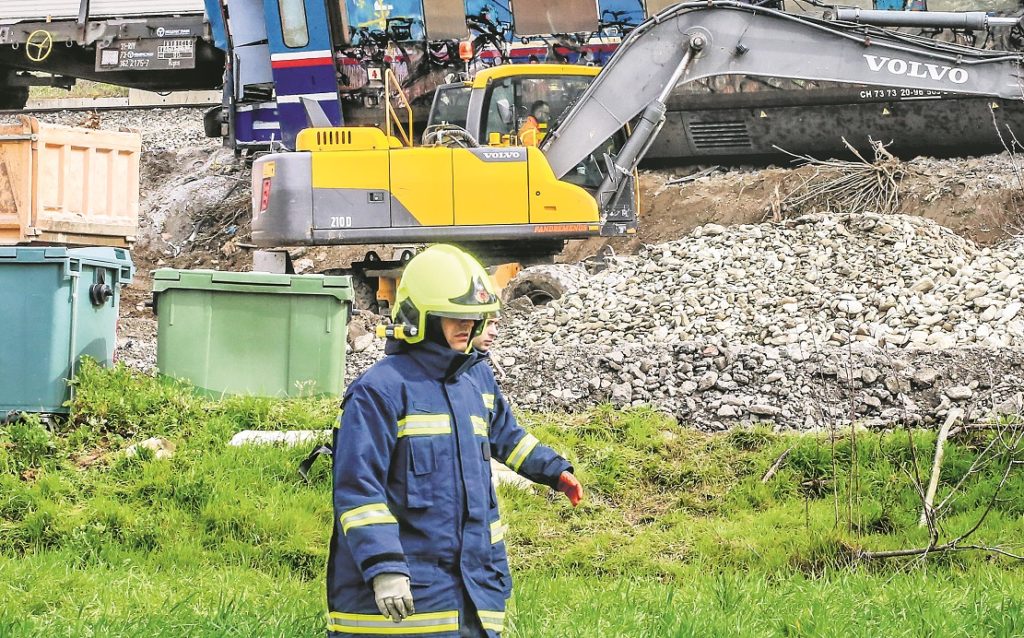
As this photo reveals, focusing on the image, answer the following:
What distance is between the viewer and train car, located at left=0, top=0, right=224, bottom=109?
2030cm

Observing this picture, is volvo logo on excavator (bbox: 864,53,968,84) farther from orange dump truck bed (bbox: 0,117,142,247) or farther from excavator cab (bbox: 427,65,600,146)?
orange dump truck bed (bbox: 0,117,142,247)

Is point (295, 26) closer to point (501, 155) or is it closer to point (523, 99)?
point (523, 99)

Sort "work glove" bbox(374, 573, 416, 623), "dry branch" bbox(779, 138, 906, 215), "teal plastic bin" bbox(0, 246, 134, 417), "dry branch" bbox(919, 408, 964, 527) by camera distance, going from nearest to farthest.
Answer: "work glove" bbox(374, 573, 416, 623), "dry branch" bbox(919, 408, 964, 527), "teal plastic bin" bbox(0, 246, 134, 417), "dry branch" bbox(779, 138, 906, 215)

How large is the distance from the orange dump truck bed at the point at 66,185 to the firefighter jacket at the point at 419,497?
556 cm

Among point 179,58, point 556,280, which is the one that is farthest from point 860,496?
point 179,58

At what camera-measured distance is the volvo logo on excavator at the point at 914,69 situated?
1300 cm

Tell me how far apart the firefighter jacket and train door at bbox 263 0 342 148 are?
47.7 ft

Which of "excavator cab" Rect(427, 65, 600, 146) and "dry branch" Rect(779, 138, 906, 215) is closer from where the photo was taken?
"excavator cab" Rect(427, 65, 600, 146)

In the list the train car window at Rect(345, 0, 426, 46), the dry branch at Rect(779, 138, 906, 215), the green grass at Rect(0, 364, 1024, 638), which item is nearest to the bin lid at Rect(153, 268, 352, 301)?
the green grass at Rect(0, 364, 1024, 638)

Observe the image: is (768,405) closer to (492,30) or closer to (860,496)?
(860,496)

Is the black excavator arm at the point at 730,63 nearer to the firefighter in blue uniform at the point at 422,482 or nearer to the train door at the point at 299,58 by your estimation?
the train door at the point at 299,58

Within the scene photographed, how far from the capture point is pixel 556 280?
42.9ft

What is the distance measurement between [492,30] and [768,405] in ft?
32.4

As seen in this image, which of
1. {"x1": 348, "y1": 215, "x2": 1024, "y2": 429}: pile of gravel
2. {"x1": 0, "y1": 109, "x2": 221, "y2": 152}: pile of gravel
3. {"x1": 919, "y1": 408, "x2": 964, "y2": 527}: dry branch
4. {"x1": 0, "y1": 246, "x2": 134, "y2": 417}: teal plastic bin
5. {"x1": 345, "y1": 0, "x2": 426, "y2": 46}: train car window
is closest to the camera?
{"x1": 919, "y1": 408, "x2": 964, "y2": 527}: dry branch
